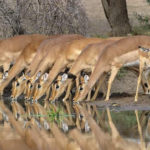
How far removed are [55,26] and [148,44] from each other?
5496 mm

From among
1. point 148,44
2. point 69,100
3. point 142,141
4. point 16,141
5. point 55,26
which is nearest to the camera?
point 142,141

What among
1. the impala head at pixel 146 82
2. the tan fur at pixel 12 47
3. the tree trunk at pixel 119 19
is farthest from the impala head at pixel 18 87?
the tree trunk at pixel 119 19

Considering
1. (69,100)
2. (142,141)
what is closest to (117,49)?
(69,100)

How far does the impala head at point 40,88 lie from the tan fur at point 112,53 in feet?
4.36

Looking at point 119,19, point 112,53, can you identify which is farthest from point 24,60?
point 119,19

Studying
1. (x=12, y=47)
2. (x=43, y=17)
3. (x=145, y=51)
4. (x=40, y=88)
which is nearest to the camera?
(x=145, y=51)

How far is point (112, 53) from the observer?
12.9m

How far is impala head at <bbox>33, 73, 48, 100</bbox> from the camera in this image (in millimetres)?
A: 14148

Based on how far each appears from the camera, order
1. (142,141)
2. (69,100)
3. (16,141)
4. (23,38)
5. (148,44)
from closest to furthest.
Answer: (142,141), (16,141), (148,44), (69,100), (23,38)

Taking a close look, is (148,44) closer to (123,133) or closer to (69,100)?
(69,100)

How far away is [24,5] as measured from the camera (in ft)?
58.3

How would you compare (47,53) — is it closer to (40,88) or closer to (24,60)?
(24,60)

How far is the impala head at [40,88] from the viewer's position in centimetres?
1415

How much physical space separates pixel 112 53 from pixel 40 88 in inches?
84.3
